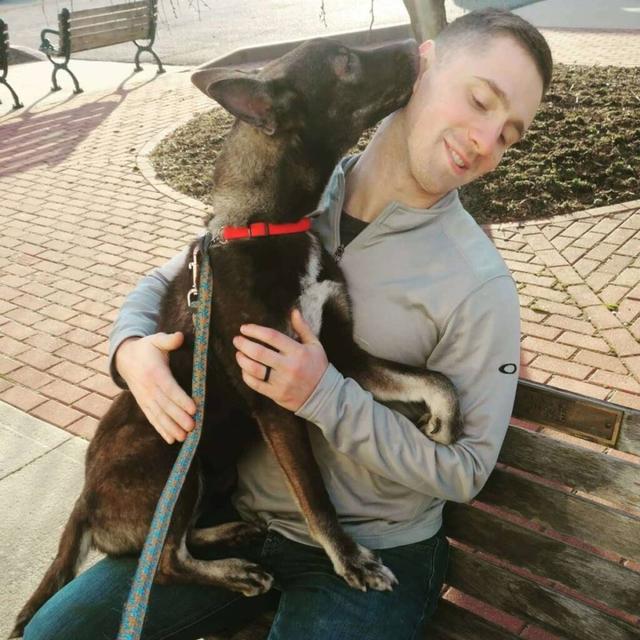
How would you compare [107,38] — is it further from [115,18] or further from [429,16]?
[429,16]

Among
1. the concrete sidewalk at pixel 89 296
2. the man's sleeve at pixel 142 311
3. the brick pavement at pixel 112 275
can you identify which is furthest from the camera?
the brick pavement at pixel 112 275

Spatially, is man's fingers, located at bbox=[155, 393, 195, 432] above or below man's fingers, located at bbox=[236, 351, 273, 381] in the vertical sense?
below

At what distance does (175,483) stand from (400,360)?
85cm

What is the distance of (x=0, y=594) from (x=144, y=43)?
58.1 feet

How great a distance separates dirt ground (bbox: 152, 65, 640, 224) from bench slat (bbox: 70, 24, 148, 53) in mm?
4760

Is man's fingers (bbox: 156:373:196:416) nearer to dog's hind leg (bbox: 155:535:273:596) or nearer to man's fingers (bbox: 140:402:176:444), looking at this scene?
man's fingers (bbox: 140:402:176:444)

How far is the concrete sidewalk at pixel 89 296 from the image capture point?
3.94 m

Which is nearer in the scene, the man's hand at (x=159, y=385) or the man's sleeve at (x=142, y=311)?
the man's hand at (x=159, y=385)

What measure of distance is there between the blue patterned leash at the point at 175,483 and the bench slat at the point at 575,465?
966 mm

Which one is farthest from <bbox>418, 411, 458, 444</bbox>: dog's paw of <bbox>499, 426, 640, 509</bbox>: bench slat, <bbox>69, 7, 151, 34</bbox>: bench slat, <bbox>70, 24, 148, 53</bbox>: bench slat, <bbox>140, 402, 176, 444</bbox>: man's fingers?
<bbox>69, 7, 151, 34</bbox>: bench slat

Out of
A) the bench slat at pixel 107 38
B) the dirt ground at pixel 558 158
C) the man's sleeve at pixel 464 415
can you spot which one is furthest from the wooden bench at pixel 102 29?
the man's sleeve at pixel 464 415

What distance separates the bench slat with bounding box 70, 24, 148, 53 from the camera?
1385cm

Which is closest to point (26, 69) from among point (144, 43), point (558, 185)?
point (144, 43)

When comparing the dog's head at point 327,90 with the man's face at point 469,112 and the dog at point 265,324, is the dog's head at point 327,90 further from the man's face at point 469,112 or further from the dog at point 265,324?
the man's face at point 469,112
